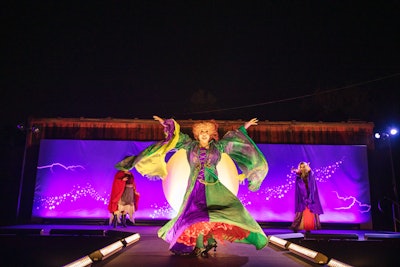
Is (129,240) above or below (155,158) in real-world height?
below

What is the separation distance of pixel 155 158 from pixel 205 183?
31.7 inches

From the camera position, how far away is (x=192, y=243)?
10.9ft

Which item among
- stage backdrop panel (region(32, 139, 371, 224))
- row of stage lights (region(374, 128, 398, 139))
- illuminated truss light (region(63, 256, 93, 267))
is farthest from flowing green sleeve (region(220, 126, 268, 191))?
row of stage lights (region(374, 128, 398, 139))

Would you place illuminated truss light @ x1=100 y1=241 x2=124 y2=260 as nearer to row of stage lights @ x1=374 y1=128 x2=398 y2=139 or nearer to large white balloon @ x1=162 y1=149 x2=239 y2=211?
large white balloon @ x1=162 y1=149 x2=239 y2=211

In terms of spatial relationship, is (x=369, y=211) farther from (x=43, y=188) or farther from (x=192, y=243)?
(x=43, y=188)

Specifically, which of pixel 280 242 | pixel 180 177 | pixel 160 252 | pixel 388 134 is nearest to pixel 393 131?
pixel 388 134

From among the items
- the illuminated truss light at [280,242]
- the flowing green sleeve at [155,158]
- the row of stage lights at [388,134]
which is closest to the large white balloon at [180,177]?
the flowing green sleeve at [155,158]

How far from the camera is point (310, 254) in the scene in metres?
3.21

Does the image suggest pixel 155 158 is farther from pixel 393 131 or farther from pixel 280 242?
pixel 393 131

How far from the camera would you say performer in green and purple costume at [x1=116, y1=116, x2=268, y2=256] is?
125 inches

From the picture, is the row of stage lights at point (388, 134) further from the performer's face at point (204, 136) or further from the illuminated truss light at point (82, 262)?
the illuminated truss light at point (82, 262)

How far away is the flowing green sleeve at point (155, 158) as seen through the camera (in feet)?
12.1

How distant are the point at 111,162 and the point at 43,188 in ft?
5.69

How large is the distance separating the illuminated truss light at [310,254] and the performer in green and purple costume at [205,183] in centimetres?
43
